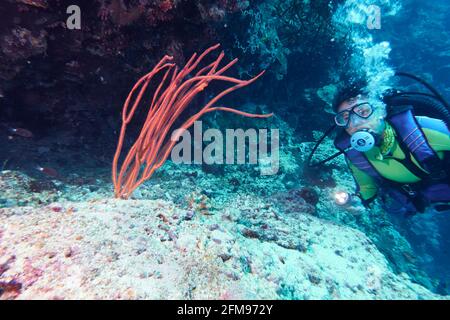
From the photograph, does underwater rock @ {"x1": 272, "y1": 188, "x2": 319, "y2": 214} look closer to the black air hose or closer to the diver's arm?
the diver's arm

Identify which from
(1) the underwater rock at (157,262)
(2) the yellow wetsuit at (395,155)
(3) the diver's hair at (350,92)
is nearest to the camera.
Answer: (1) the underwater rock at (157,262)

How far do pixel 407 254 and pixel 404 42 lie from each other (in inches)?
492

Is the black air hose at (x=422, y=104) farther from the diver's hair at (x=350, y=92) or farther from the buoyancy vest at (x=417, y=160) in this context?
the diver's hair at (x=350, y=92)

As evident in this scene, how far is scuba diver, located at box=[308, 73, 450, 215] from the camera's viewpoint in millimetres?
3102

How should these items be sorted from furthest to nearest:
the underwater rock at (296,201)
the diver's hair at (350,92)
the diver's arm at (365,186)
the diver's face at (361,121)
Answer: the diver's arm at (365,186), the underwater rock at (296,201), the diver's hair at (350,92), the diver's face at (361,121)

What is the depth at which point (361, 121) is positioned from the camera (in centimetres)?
333

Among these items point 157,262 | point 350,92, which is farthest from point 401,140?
point 157,262

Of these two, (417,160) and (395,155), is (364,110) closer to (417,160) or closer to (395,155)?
(395,155)

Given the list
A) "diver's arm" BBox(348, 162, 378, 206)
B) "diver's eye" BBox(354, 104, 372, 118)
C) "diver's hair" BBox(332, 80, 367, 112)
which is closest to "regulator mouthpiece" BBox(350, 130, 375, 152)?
"diver's eye" BBox(354, 104, 372, 118)

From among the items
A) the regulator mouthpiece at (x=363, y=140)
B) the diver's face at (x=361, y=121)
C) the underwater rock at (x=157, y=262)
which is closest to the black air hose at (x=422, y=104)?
the diver's face at (x=361, y=121)

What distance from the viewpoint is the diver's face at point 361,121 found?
328 centimetres

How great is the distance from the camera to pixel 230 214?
284 cm

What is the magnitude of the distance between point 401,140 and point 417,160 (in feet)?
0.99

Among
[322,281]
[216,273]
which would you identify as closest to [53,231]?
[216,273]
